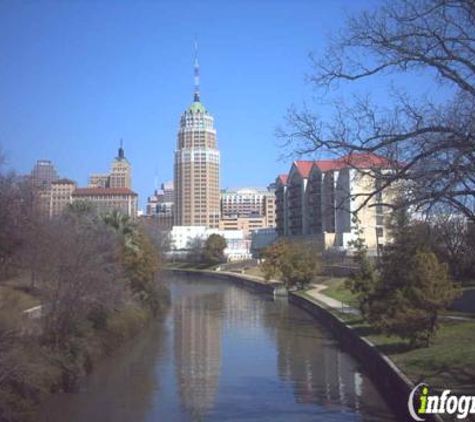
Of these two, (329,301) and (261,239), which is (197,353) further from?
(261,239)

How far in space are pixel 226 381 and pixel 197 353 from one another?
7470mm

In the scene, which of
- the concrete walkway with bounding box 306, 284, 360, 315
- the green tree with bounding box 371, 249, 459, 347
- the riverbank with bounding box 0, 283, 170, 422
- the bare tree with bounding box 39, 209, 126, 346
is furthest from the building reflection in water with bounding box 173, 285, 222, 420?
the concrete walkway with bounding box 306, 284, 360, 315

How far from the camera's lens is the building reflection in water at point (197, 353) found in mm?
22213

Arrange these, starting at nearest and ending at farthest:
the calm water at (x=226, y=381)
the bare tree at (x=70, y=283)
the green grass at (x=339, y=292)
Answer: the calm water at (x=226, y=381) → the bare tree at (x=70, y=283) → the green grass at (x=339, y=292)

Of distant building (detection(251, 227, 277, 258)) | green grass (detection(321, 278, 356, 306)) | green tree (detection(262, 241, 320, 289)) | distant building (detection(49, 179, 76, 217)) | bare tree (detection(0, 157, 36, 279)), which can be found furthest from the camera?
distant building (detection(49, 179, 76, 217))

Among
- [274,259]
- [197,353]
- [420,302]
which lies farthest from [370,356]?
[274,259]

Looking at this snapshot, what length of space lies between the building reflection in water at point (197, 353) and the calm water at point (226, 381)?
45mm

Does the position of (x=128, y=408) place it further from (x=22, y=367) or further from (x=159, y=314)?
(x=159, y=314)

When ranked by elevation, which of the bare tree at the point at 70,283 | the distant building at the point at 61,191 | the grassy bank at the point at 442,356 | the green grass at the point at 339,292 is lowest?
the grassy bank at the point at 442,356

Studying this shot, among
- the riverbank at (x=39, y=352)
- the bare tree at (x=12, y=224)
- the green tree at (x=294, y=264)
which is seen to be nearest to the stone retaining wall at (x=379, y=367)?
the riverbank at (x=39, y=352)

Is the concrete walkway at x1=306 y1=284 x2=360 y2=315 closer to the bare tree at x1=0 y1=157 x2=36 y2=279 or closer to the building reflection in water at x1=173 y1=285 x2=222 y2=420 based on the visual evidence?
the building reflection in water at x1=173 y1=285 x2=222 y2=420

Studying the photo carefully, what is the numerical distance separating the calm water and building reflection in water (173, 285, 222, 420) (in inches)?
1.8

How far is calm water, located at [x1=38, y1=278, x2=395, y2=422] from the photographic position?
20266mm

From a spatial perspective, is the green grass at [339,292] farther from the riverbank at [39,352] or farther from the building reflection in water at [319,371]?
the riverbank at [39,352]
